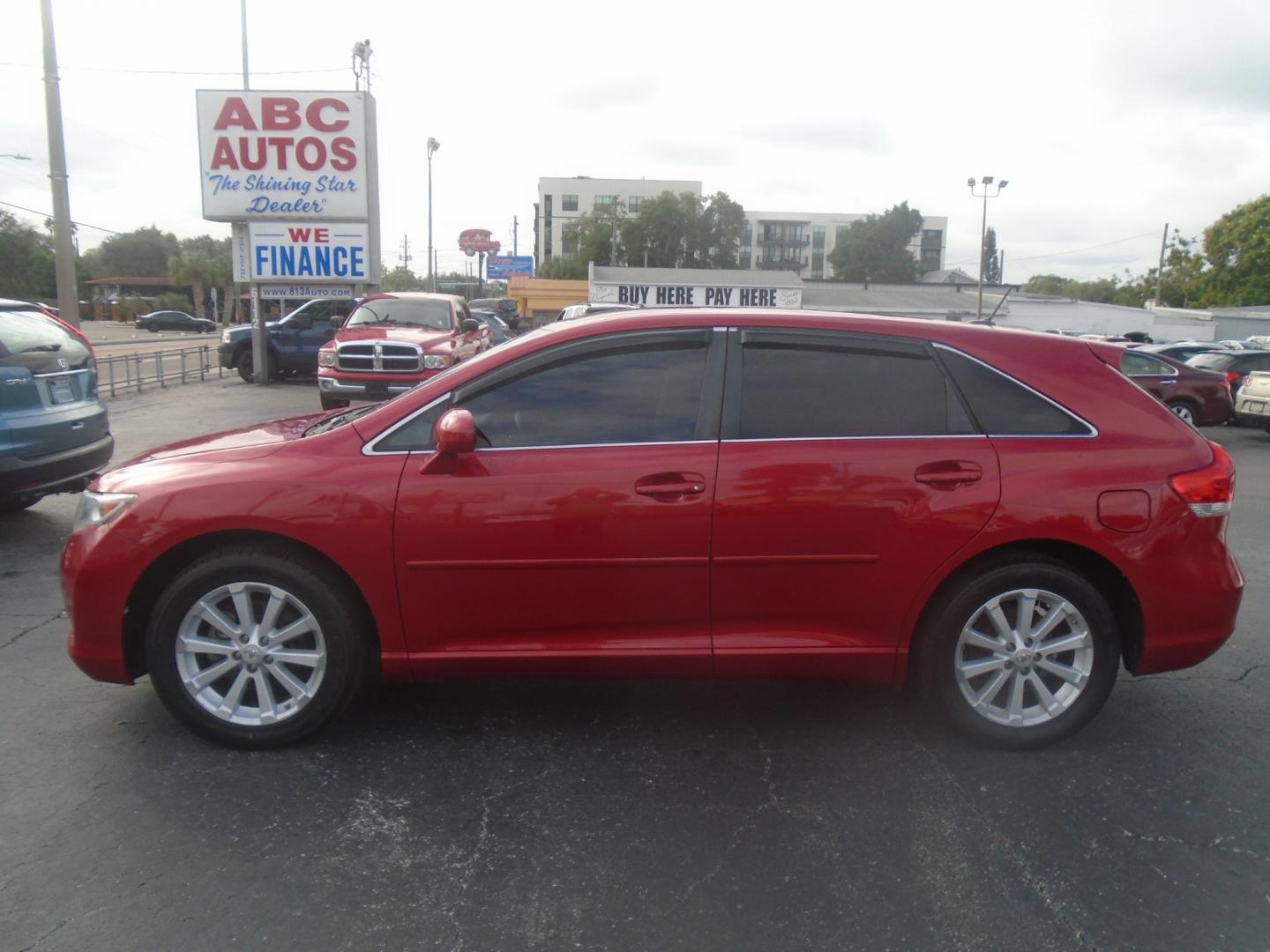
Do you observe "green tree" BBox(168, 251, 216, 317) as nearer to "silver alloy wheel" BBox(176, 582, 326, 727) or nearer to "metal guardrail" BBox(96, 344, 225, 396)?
"metal guardrail" BBox(96, 344, 225, 396)

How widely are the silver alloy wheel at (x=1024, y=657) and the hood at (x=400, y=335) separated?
1142 centimetres

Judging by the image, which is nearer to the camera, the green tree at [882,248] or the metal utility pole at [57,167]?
the metal utility pole at [57,167]

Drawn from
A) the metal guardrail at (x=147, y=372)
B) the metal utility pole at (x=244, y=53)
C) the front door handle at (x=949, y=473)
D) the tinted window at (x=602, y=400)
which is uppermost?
the metal utility pole at (x=244, y=53)

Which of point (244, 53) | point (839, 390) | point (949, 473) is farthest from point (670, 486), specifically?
point (244, 53)

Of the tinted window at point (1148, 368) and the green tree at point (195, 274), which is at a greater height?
the green tree at point (195, 274)

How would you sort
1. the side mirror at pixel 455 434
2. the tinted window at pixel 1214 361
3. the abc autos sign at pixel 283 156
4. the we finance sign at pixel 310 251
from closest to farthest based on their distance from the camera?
1. the side mirror at pixel 455 434
2. the tinted window at pixel 1214 361
3. the abc autos sign at pixel 283 156
4. the we finance sign at pixel 310 251

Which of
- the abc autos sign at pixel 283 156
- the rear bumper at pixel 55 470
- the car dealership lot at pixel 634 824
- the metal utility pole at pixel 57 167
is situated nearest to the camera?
the car dealership lot at pixel 634 824

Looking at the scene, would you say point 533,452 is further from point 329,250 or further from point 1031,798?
point 329,250

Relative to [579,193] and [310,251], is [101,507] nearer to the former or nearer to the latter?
[310,251]

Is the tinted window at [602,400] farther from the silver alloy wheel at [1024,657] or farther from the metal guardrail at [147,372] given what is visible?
the metal guardrail at [147,372]

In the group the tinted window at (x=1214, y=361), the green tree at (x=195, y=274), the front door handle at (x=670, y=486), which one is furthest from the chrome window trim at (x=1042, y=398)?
the green tree at (x=195, y=274)

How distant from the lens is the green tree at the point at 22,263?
4134cm

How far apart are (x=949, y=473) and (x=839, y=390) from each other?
0.53 m

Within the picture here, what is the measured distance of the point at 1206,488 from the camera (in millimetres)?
3881
